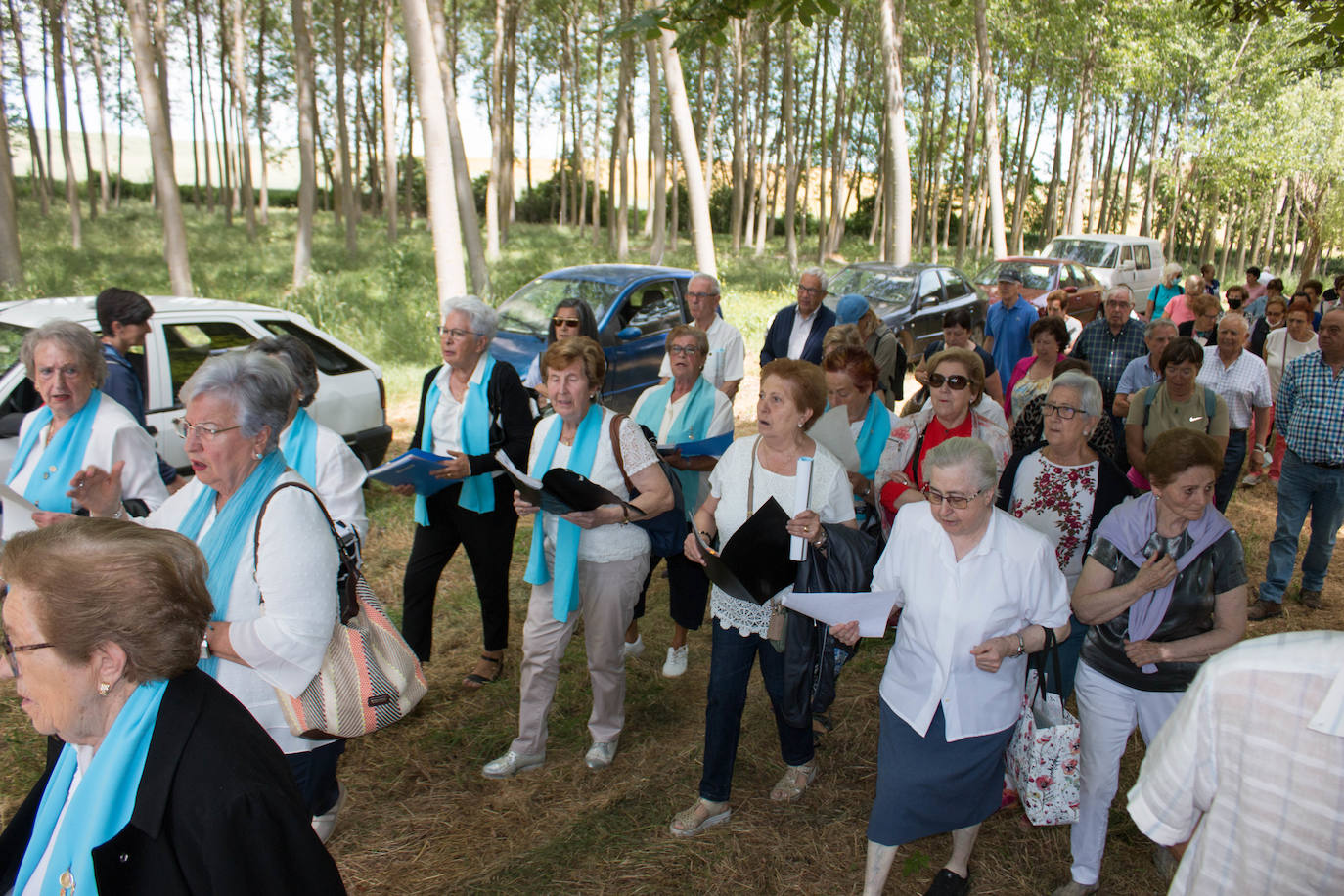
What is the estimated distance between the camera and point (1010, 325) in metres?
8.33

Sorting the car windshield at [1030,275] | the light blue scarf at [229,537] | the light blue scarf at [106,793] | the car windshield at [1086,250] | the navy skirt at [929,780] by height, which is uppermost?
the car windshield at [1086,250]

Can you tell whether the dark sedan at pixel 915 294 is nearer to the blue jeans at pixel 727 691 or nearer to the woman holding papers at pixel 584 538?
the woman holding papers at pixel 584 538

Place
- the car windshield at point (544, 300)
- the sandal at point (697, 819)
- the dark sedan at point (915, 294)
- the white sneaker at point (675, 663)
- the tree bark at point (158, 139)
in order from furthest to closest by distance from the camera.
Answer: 1. the dark sedan at point (915, 294)
2. the tree bark at point (158, 139)
3. the car windshield at point (544, 300)
4. the white sneaker at point (675, 663)
5. the sandal at point (697, 819)

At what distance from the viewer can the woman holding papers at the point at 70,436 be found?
3285 millimetres

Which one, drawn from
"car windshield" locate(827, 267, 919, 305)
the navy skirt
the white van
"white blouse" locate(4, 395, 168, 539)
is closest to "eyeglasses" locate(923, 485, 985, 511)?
the navy skirt

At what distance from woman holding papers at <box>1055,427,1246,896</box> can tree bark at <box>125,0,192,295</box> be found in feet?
39.9

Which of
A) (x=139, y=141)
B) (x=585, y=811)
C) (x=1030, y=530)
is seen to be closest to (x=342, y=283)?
(x=585, y=811)

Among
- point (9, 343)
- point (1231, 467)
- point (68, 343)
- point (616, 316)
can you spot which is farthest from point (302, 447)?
point (616, 316)

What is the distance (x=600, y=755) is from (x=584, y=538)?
1.10m

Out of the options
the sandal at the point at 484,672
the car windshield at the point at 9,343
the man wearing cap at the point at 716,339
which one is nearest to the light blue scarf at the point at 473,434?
the sandal at the point at 484,672

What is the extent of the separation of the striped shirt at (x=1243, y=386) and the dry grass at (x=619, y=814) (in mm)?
2750

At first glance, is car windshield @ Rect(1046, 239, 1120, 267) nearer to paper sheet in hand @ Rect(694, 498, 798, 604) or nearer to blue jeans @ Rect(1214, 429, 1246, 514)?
blue jeans @ Rect(1214, 429, 1246, 514)

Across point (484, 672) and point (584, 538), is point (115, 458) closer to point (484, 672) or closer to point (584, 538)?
point (584, 538)

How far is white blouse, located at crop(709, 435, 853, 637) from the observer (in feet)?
11.2
